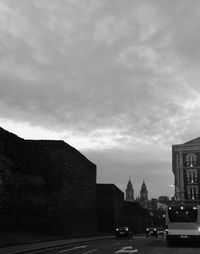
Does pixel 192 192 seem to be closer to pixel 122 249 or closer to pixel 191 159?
pixel 191 159

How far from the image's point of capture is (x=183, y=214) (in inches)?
1280

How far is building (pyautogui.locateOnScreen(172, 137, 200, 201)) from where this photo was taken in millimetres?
105125

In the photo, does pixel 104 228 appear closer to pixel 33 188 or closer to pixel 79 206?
pixel 79 206

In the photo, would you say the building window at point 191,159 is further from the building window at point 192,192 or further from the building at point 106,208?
the building at point 106,208

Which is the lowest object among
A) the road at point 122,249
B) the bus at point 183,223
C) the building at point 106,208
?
the road at point 122,249

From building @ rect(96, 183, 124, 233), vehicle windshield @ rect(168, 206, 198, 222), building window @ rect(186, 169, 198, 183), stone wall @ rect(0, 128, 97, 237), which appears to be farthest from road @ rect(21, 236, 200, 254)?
building window @ rect(186, 169, 198, 183)

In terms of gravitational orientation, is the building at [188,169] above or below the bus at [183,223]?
above

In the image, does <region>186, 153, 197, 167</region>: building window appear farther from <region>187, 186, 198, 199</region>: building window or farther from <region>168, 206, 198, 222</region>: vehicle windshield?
<region>168, 206, 198, 222</region>: vehicle windshield

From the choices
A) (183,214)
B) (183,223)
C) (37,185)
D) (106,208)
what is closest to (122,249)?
(183,223)

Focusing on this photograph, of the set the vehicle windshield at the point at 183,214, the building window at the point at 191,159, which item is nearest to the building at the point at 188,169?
the building window at the point at 191,159

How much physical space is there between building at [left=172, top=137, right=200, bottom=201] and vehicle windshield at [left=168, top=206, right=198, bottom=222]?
240 feet

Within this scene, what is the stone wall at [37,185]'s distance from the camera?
46062 mm

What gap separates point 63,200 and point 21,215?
5192 mm

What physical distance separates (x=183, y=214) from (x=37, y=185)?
65.9 ft
